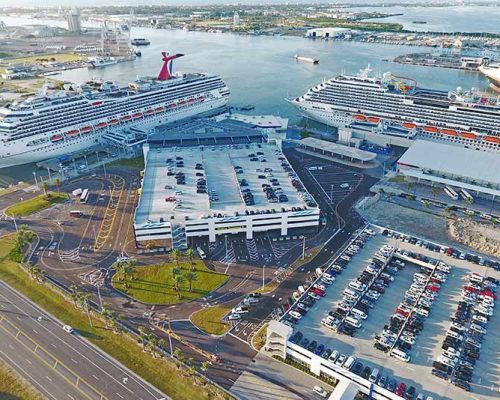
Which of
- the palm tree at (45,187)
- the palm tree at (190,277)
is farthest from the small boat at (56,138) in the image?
the palm tree at (190,277)

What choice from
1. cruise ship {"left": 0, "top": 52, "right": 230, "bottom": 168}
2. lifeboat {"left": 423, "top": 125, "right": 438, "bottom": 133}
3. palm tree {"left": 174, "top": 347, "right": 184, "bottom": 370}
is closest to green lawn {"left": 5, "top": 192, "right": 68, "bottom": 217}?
cruise ship {"left": 0, "top": 52, "right": 230, "bottom": 168}

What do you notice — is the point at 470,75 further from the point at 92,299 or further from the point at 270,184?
the point at 92,299

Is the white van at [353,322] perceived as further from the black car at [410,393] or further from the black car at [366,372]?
the black car at [410,393]

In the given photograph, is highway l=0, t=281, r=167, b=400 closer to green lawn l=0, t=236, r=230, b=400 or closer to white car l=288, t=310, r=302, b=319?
green lawn l=0, t=236, r=230, b=400

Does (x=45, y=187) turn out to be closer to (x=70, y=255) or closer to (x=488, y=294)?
(x=70, y=255)

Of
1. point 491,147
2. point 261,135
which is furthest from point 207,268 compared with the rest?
point 491,147

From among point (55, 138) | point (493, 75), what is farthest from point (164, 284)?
point (493, 75)
